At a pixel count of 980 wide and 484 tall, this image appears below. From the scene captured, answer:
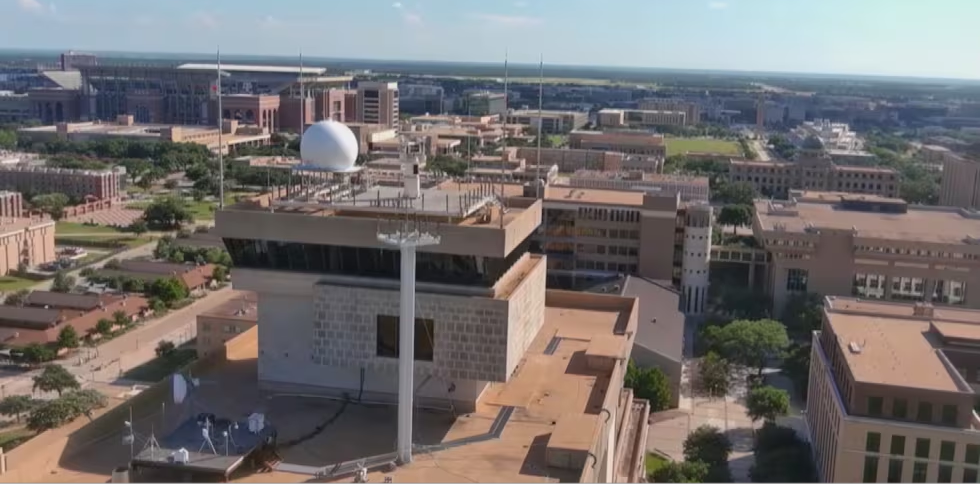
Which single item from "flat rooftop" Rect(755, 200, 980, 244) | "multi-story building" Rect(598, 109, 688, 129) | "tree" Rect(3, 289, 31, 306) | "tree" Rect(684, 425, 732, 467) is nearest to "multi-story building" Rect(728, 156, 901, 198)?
"flat rooftop" Rect(755, 200, 980, 244)

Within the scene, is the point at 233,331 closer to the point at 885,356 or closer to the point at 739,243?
the point at 885,356

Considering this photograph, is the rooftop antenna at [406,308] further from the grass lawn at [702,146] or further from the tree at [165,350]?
the grass lawn at [702,146]

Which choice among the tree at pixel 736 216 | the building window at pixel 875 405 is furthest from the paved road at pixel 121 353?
the tree at pixel 736 216

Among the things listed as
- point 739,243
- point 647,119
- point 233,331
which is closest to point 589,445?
point 233,331

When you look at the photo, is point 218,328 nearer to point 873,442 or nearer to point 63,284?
point 63,284

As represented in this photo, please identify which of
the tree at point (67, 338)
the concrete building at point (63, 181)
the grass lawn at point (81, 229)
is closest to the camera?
the tree at point (67, 338)

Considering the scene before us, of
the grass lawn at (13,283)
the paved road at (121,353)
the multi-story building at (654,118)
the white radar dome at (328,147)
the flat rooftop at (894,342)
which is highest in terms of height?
the white radar dome at (328,147)

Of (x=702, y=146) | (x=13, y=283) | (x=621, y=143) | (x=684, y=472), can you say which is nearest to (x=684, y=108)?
(x=702, y=146)
